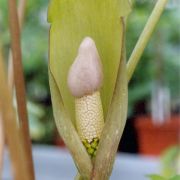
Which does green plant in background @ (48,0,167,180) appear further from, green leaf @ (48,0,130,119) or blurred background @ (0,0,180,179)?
blurred background @ (0,0,180,179)

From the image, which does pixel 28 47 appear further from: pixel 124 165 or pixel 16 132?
pixel 16 132

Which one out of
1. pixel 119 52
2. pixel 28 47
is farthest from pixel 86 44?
pixel 28 47

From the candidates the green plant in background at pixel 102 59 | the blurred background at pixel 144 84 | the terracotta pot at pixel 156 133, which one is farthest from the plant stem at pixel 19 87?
the terracotta pot at pixel 156 133

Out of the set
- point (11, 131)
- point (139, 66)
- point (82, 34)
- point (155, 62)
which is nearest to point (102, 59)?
point (82, 34)

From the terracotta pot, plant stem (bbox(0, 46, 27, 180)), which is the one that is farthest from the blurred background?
plant stem (bbox(0, 46, 27, 180))

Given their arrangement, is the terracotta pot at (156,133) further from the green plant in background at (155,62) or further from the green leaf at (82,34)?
the green leaf at (82,34)
